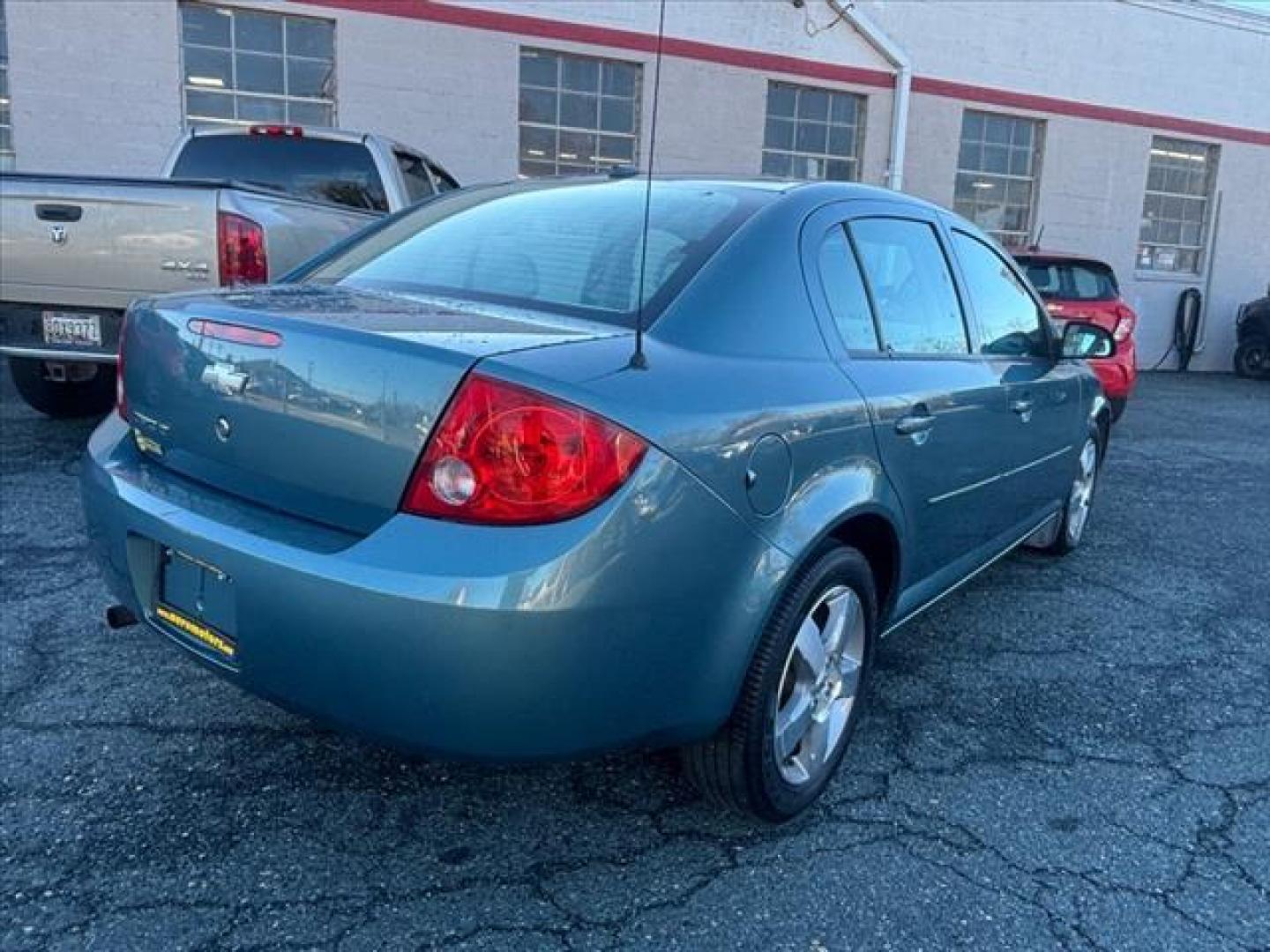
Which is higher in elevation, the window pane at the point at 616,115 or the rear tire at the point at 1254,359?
the window pane at the point at 616,115

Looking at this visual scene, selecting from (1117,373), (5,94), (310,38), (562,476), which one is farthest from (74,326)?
(1117,373)

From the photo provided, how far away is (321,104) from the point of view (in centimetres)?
1028

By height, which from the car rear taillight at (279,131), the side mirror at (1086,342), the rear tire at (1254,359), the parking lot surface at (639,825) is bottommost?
the parking lot surface at (639,825)

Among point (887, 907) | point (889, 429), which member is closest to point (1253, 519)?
point (889, 429)

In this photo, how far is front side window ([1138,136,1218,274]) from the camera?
15312 millimetres

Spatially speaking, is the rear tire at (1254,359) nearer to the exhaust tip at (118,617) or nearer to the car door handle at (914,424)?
the car door handle at (914,424)

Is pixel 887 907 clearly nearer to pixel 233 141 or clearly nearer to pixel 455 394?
pixel 455 394

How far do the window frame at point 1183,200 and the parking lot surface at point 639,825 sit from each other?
13358 millimetres

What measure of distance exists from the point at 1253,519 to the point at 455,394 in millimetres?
5814

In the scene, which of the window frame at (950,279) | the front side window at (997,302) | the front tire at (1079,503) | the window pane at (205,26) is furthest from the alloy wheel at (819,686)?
the window pane at (205,26)

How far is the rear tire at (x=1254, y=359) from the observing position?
15.2 m

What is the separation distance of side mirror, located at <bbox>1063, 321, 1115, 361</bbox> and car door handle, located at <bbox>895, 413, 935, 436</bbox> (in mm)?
1602

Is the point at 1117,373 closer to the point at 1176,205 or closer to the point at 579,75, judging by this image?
the point at 579,75

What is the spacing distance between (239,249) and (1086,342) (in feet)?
12.9
